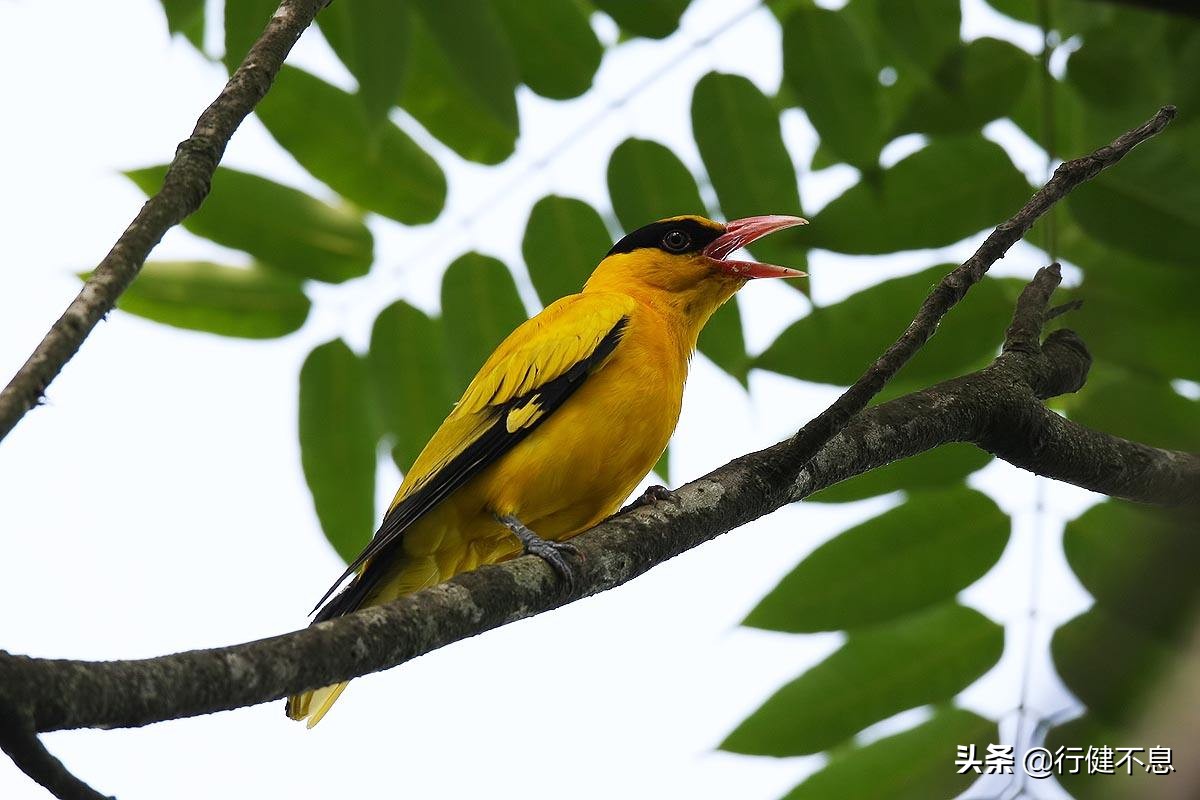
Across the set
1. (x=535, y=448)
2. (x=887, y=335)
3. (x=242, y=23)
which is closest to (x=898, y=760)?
(x=887, y=335)

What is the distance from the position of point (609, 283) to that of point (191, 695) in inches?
144

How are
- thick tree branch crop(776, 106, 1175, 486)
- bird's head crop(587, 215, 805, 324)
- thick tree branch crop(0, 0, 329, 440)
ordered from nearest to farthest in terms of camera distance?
1. thick tree branch crop(0, 0, 329, 440)
2. thick tree branch crop(776, 106, 1175, 486)
3. bird's head crop(587, 215, 805, 324)

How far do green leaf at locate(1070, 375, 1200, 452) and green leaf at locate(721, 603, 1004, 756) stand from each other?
0.72 meters

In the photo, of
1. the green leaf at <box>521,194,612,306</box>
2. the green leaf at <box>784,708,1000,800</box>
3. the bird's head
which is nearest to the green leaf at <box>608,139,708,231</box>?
the green leaf at <box>521,194,612,306</box>

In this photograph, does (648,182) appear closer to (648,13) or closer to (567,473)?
(648,13)

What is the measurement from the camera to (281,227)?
4.43 m

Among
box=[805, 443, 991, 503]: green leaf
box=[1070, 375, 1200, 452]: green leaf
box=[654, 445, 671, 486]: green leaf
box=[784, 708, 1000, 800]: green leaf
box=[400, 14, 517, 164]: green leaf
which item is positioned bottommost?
box=[784, 708, 1000, 800]: green leaf

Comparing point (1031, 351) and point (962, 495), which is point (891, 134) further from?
point (962, 495)

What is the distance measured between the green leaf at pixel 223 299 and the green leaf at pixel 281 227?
0.11m

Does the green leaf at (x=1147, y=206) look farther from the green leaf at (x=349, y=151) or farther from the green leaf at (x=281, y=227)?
the green leaf at (x=281, y=227)

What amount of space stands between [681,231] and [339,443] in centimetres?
176

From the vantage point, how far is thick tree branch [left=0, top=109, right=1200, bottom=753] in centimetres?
179

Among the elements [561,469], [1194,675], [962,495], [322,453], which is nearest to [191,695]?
[1194,675]

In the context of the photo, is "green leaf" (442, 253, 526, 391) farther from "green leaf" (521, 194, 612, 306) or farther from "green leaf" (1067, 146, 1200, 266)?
"green leaf" (1067, 146, 1200, 266)
